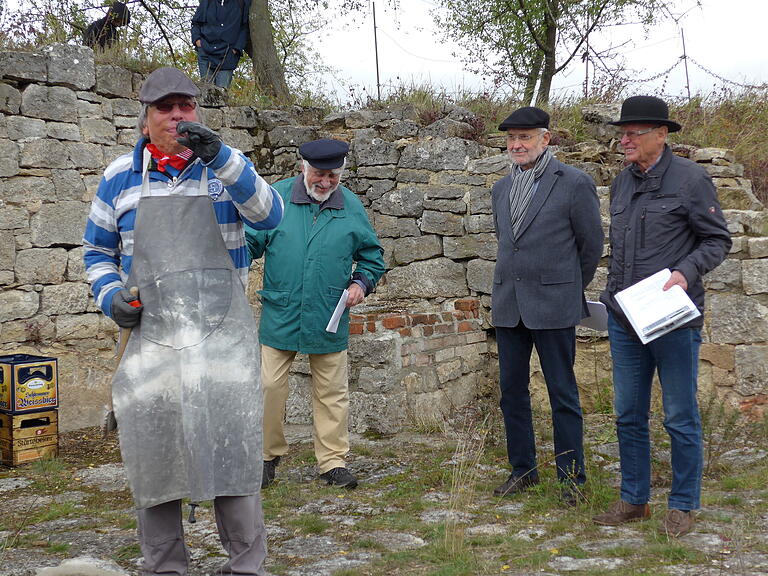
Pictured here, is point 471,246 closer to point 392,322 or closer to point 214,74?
point 392,322

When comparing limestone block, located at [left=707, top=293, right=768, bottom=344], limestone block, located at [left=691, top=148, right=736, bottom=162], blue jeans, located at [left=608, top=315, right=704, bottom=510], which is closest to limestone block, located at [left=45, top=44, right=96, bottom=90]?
blue jeans, located at [left=608, top=315, right=704, bottom=510]

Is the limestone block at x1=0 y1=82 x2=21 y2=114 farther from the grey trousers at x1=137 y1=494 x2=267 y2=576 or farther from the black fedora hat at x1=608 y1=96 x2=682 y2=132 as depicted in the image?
the black fedora hat at x1=608 y1=96 x2=682 y2=132

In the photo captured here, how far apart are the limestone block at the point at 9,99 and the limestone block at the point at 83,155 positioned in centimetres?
42

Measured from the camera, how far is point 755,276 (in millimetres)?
5477

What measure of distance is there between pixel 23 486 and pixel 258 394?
263 centimetres

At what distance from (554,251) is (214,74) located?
510 cm

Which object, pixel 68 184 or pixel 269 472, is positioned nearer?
pixel 269 472

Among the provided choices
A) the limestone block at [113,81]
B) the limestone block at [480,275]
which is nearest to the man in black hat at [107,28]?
the limestone block at [113,81]

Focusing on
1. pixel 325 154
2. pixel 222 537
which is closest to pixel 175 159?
pixel 222 537

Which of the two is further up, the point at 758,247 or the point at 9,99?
the point at 9,99

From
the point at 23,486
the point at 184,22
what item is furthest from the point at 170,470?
the point at 184,22

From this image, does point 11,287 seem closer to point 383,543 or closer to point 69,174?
point 69,174

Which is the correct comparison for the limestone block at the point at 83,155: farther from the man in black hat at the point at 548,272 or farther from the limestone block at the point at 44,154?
the man in black hat at the point at 548,272

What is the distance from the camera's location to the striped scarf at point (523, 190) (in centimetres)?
407
